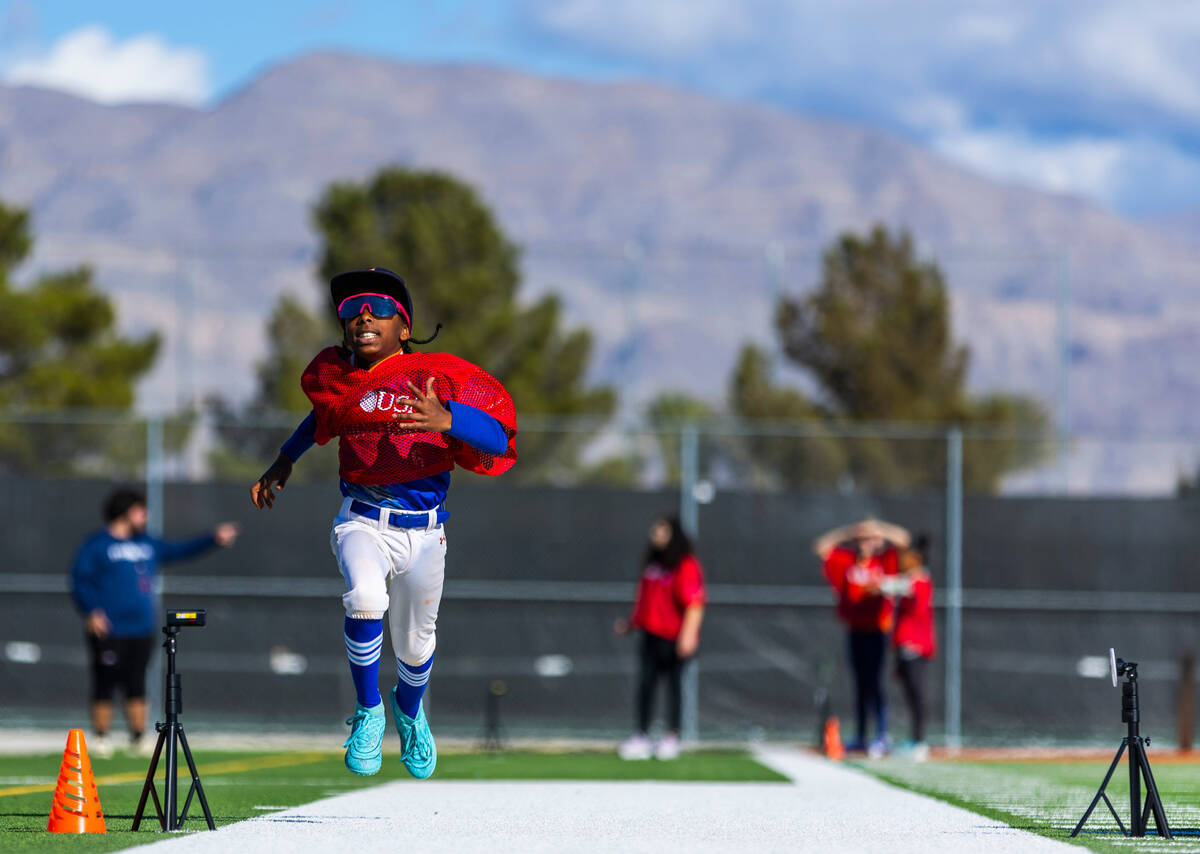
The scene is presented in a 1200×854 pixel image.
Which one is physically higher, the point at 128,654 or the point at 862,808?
the point at 128,654

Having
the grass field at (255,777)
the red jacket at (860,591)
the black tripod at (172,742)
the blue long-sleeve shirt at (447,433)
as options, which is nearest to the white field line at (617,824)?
the black tripod at (172,742)

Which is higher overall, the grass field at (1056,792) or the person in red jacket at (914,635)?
the person in red jacket at (914,635)

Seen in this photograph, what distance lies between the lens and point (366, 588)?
26.3 feet

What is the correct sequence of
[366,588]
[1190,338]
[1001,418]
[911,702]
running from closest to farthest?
[366,588] → [911,702] → [1001,418] → [1190,338]

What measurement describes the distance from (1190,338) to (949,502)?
140714 mm

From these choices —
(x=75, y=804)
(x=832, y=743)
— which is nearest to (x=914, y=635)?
(x=832, y=743)

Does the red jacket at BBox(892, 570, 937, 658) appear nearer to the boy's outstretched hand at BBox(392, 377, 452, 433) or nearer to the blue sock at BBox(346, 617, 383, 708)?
the blue sock at BBox(346, 617, 383, 708)

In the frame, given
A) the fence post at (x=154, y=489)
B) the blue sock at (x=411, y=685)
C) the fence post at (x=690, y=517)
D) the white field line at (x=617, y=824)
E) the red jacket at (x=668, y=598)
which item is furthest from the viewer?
the fence post at (x=154, y=489)

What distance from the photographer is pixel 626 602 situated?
19547 mm

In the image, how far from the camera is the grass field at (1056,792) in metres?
8.04

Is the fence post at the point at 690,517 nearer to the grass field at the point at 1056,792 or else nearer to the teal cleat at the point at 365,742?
the grass field at the point at 1056,792

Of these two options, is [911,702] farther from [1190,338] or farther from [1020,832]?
[1190,338]

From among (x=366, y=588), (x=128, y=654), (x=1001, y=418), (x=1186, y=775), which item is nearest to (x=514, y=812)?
(x=366, y=588)

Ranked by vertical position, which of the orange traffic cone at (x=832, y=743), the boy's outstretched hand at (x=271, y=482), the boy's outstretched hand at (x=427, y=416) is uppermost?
the boy's outstretched hand at (x=427, y=416)
